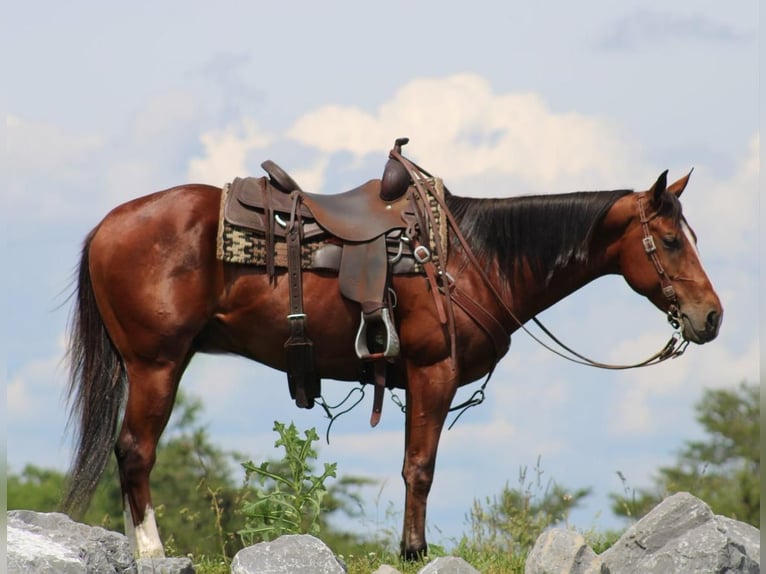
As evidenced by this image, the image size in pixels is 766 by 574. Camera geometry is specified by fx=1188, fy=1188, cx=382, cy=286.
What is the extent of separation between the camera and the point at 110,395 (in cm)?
840

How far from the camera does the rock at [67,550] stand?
613cm

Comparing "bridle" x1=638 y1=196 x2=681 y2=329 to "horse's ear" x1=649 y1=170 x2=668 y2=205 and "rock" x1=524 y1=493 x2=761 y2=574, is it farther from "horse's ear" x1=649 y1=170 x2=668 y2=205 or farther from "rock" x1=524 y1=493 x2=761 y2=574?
"rock" x1=524 y1=493 x2=761 y2=574

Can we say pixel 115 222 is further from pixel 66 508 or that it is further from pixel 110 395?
pixel 66 508

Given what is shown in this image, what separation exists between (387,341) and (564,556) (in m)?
1.85

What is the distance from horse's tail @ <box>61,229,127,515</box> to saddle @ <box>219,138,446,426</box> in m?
1.23

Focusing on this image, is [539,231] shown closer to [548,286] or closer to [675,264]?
[548,286]

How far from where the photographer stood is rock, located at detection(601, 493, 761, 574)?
22.9 feet

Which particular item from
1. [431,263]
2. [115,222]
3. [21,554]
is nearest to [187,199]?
[115,222]

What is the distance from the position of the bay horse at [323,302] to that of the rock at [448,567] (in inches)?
47.0

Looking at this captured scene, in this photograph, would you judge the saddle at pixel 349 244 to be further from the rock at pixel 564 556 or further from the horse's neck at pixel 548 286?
the rock at pixel 564 556

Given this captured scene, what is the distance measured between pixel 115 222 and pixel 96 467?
1725 mm

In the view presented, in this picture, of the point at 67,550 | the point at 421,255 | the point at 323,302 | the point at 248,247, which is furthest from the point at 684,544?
the point at 67,550

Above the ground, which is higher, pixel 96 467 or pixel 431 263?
pixel 431 263

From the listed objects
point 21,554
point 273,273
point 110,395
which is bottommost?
point 21,554
